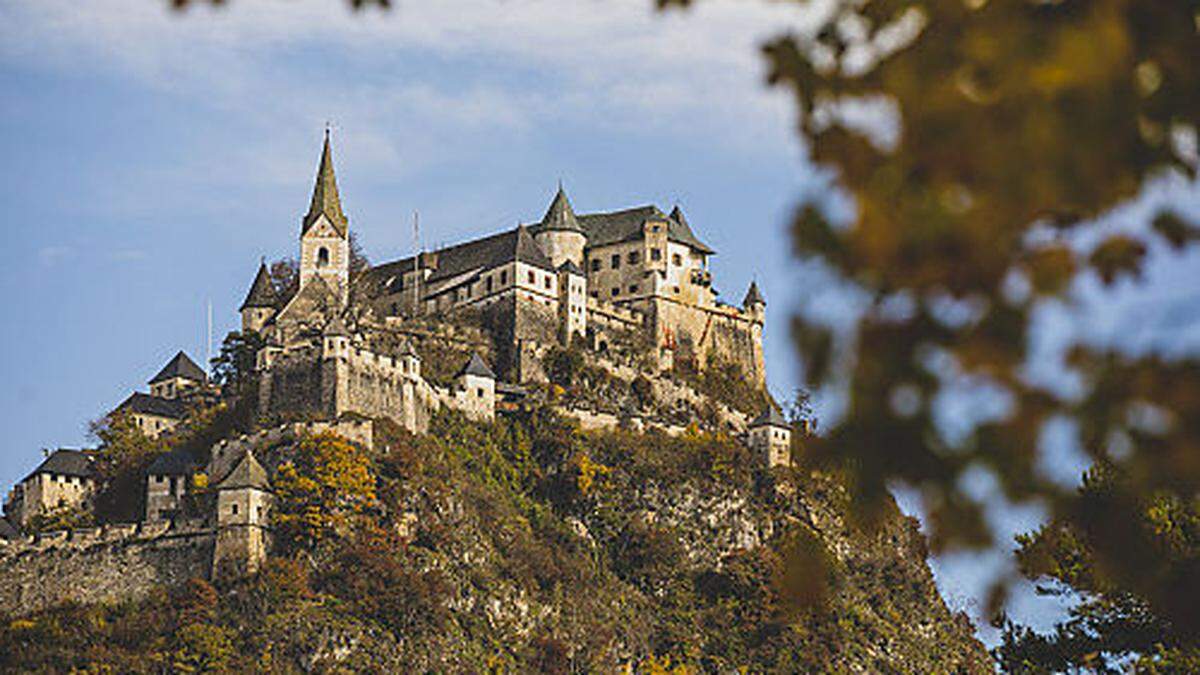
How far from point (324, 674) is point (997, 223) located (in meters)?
49.0

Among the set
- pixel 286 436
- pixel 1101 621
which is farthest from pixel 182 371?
pixel 1101 621

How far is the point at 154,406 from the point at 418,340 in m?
14.5

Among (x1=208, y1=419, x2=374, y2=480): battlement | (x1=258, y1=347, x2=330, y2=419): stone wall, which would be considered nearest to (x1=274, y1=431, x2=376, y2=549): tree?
(x1=208, y1=419, x2=374, y2=480): battlement

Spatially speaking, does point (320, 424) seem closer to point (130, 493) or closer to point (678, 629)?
point (130, 493)

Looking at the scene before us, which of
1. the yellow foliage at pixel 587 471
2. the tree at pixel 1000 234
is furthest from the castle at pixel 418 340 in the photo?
the tree at pixel 1000 234

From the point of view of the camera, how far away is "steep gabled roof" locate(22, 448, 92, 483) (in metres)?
69.2

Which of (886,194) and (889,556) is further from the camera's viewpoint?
(889,556)

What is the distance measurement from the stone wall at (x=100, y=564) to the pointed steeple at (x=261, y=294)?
25.5 metres

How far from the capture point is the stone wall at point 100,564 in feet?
186

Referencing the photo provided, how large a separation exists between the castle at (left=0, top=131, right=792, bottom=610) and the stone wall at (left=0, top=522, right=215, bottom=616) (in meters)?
0.18

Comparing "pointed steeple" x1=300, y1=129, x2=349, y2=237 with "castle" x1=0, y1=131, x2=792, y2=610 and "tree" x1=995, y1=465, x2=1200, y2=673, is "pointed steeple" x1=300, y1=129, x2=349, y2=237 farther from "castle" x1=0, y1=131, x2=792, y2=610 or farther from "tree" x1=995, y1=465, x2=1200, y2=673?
"tree" x1=995, y1=465, x2=1200, y2=673

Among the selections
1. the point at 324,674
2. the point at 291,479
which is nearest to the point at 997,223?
the point at 324,674

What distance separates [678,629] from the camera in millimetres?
64938

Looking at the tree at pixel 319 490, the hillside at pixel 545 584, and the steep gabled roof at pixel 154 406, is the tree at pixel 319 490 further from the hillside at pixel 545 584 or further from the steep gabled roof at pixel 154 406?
the steep gabled roof at pixel 154 406
